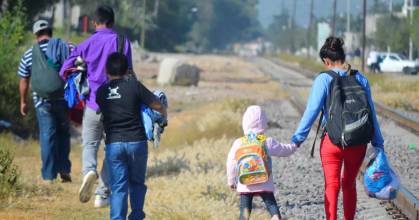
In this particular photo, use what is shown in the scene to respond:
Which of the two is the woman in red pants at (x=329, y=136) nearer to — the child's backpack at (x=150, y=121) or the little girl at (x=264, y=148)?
the little girl at (x=264, y=148)

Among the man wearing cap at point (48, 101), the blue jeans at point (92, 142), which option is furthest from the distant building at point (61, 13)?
the blue jeans at point (92, 142)

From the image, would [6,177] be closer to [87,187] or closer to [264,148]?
[87,187]

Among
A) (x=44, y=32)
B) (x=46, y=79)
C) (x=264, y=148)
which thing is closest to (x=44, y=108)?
(x=46, y=79)

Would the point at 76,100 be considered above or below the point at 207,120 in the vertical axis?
above

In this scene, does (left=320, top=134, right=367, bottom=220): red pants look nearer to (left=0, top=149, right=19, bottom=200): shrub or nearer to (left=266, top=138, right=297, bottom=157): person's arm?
(left=266, top=138, right=297, bottom=157): person's arm

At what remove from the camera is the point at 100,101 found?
331 inches

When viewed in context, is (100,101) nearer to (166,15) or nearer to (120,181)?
(120,181)

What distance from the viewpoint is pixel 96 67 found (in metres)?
9.88

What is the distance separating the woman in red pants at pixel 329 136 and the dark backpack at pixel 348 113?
0.16 ft

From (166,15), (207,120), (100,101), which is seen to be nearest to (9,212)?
(100,101)

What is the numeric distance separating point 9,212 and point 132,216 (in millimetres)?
1633

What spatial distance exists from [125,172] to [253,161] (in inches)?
42.7

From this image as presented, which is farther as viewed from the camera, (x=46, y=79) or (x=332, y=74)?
(x=46, y=79)

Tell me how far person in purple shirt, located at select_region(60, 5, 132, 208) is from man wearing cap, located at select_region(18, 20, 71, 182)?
1585 mm
